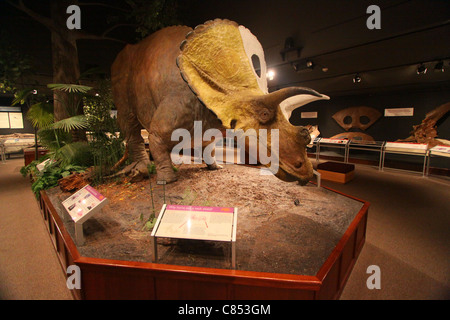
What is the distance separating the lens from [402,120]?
5930 millimetres

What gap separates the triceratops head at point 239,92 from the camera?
165cm

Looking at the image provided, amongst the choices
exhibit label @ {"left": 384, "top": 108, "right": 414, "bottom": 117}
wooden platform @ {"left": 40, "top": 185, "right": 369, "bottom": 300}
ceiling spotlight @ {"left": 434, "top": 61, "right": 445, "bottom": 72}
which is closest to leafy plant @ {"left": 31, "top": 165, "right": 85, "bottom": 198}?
wooden platform @ {"left": 40, "top": 185, "right": 369, "bottom": 300}

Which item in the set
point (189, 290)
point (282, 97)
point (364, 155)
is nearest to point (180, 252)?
point (189, 290)

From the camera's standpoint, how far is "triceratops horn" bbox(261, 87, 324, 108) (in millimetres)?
1487

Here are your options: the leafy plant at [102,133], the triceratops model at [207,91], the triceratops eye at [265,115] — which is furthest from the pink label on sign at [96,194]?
the leafy plant at [102,133]

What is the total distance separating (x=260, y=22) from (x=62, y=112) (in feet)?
12.4

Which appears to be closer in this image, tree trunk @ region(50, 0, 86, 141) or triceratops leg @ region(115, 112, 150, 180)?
triceratops leg @ region(115, 112, 150, 180)

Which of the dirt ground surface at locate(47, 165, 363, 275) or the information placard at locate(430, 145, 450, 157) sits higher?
the information placard at locate(430, 145, 450, 157)

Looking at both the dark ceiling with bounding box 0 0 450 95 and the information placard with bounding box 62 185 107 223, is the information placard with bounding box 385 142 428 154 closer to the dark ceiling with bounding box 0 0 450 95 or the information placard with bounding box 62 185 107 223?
the dark ceiling with bounding box 0 0 450 95

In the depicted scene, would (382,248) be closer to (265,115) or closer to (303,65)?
(265,115)

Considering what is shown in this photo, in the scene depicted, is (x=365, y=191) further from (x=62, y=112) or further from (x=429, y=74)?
(x=62, y=112)

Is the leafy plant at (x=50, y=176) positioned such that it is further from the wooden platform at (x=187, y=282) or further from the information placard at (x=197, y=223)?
the information placard at (x=197, y=223)

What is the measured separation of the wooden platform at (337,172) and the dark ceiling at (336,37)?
84.0 inches
